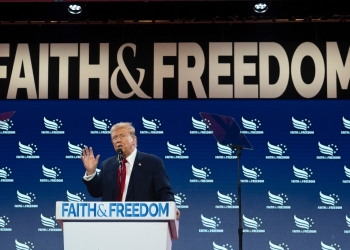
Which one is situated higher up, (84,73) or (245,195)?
(84,73)

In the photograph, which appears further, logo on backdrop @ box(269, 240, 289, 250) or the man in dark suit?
logo on backdrop @ box(269, 240, 289, 250)

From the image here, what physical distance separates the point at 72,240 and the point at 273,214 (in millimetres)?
4440

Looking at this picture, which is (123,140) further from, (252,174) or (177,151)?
(252,174)

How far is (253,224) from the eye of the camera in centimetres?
647

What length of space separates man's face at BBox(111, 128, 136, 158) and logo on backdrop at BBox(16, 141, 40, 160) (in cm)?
356

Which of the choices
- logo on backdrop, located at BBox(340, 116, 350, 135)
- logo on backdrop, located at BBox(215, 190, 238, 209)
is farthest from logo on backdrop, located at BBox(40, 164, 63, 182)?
logo on backdrop, located at BBox(340, 116, 350, 135)

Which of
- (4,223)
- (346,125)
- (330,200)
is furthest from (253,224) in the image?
(4,223)

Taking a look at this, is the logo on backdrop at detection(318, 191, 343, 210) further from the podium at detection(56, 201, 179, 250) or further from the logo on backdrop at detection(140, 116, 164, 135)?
the podium at detection(56, 201, 179, 250)

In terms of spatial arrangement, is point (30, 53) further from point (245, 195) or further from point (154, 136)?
point (245, 195)

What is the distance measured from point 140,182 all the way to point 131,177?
2.8 inches

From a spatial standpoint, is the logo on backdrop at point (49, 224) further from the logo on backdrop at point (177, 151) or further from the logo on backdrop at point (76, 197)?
the logo on backdrop at point (177, 151)

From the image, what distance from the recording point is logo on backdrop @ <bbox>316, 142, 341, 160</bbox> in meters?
6.59

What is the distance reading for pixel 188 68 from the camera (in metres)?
6.88

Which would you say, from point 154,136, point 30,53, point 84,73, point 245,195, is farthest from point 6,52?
point 245,195
